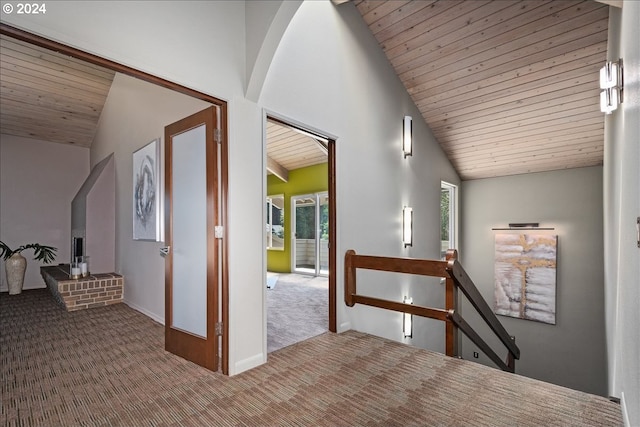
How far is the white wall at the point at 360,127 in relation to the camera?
11.1 feet

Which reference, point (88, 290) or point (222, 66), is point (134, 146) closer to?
point (88, 290)

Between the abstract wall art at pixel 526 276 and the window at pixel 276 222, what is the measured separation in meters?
5.18

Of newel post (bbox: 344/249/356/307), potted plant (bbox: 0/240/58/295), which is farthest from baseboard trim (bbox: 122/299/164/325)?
potted plant (bbox: 0/240/58/295)

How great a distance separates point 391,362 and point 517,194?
4.92 m

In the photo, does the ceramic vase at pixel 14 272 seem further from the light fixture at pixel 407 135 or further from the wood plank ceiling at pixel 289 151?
the light fixture at pixel 407 135

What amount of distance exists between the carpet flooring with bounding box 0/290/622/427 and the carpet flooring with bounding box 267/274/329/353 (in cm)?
35

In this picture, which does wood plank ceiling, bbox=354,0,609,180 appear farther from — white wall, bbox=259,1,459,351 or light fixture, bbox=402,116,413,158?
light fixture, bbox=402,116,413,158

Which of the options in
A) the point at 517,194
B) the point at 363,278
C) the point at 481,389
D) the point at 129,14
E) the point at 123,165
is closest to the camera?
the point at 129,14

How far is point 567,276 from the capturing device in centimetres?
A: 568

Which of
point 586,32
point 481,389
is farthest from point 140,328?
point 586,32

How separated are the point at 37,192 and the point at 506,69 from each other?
27.3 ft

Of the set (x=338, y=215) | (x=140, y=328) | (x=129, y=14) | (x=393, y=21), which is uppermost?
(x=393, y=21)

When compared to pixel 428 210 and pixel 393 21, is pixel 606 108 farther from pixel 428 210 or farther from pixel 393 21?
pixel 428 210

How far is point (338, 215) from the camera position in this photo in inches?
146
